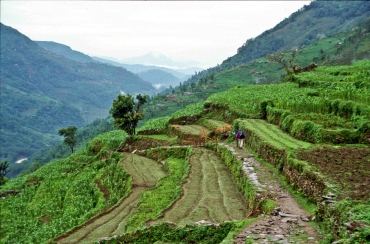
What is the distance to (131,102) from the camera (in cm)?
4050

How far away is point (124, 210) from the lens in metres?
20.2

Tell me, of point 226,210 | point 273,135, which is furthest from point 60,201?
point 226,210

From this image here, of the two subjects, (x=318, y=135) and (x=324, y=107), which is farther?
(x=324, y=107)

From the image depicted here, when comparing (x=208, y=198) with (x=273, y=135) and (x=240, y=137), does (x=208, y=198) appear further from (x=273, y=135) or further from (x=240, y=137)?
(x=240, y=137)

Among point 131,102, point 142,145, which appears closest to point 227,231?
point 142,145

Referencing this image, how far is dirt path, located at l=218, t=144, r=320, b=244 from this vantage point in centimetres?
1025

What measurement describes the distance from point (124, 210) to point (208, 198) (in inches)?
212

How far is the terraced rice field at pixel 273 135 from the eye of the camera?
18.3 meters

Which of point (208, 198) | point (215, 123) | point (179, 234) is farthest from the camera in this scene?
point (215, 123)

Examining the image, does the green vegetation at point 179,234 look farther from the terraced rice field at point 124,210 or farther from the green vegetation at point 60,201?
the green vegetation at point 60,201

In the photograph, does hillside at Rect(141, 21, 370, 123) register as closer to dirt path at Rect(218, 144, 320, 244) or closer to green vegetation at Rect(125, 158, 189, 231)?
green vegetation at Rect(125, 158, 189, 231)

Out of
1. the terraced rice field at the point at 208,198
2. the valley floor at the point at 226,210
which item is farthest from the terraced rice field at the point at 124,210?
the terraced rice field at the point at 208,198

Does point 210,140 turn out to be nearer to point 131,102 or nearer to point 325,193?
point 131,102

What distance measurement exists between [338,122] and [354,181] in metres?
9.05
